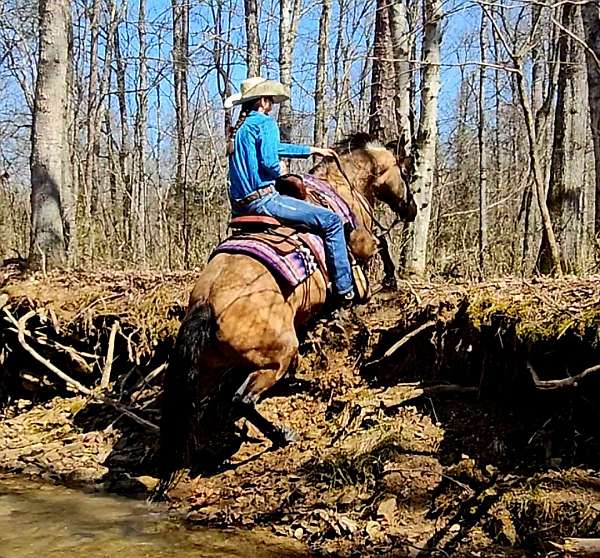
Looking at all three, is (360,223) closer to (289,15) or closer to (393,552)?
(393,552)

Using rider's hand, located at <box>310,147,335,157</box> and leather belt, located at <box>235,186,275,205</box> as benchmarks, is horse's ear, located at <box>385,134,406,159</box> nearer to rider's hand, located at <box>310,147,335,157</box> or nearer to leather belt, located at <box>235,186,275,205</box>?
rider's hand, located at <box>310,147,335,157</box>

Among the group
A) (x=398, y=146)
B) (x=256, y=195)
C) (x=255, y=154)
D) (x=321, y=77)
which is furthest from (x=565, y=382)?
A: (x=321, y=77)

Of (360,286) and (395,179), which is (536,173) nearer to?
(395,179)

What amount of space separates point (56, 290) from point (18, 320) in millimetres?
528

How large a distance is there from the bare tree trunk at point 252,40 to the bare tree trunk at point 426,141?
258 inches

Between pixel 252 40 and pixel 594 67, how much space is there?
29.3 feet

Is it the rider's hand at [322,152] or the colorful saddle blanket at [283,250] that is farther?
the rider's hand at [322,152]

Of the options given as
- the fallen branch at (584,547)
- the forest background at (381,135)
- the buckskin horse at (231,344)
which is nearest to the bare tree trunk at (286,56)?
the forest background at (381,135)

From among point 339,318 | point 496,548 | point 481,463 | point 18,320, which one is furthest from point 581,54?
point 18,320

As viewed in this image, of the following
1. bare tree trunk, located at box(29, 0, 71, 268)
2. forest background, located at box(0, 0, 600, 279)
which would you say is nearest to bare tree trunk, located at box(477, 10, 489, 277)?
forest background, located at box(0, 0, 600, 279)

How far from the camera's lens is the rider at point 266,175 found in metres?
6.07

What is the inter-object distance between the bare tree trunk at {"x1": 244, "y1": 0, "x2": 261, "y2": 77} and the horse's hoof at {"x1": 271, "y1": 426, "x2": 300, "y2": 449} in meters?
9.75

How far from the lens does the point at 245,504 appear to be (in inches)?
219

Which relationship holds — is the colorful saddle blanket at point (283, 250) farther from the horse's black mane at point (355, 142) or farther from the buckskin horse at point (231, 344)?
the horse's black mane at point (355, 142)
